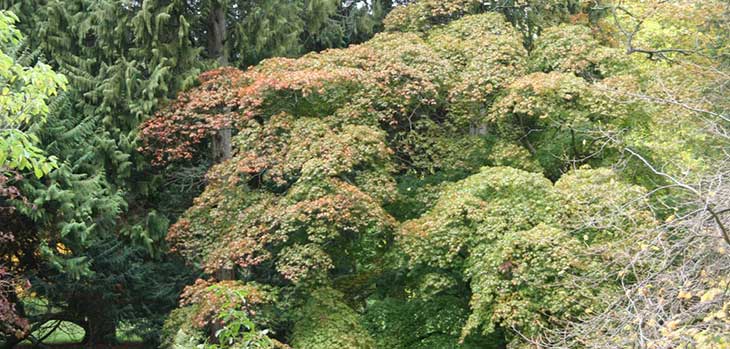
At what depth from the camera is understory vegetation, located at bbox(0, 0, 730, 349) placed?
Answer: 10.3m

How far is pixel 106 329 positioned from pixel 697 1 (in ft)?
37.5

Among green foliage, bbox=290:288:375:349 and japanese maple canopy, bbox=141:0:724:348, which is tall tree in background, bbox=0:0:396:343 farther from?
green foliage, bbox=290:288:375:349

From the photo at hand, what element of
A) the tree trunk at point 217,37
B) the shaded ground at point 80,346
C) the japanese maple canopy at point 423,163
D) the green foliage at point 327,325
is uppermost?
the tree trunk at point 217,37

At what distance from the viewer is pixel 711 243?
15.0 feet

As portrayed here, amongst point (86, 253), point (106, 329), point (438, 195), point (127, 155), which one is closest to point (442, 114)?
point (438, 195)

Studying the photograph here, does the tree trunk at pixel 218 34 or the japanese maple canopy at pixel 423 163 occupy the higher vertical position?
the tree trunk at pixel 218 34

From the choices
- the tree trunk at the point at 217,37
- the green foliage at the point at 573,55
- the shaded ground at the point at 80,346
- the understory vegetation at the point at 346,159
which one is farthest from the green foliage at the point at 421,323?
the shaded ground at the point at 80,346

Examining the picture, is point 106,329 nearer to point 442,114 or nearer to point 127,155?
point 127,155

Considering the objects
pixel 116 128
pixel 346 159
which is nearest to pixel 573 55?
pixel 346 159

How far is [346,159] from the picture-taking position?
10.6 m

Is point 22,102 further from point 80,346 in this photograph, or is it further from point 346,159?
point 80,346

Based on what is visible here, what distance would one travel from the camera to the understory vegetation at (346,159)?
10281 mm

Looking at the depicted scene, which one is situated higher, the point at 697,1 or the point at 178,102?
the point at 178,102

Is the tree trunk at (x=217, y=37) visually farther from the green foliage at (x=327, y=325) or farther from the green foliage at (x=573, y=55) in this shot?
the green foliage at (x=573, y=55)
